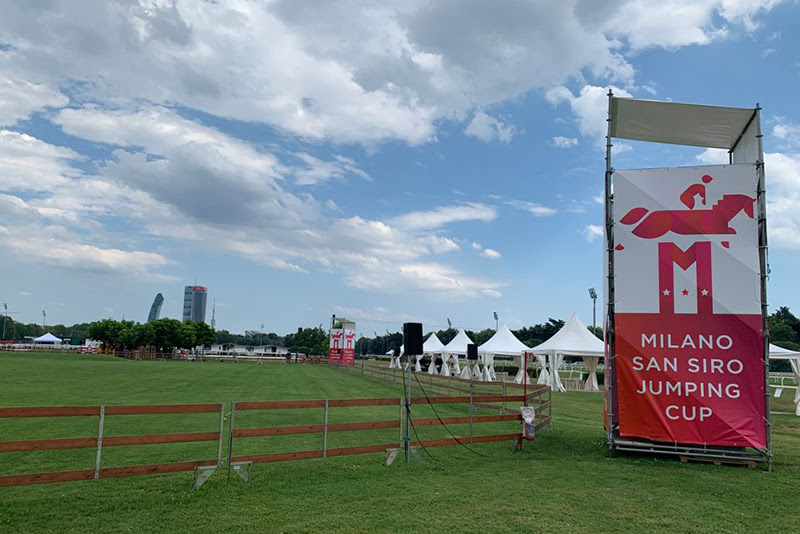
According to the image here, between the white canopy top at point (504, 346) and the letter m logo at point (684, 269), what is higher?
the letter m logo at point (684, 269)

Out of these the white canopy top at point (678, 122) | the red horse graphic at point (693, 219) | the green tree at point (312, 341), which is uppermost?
the white canopy top at point (678, 122)

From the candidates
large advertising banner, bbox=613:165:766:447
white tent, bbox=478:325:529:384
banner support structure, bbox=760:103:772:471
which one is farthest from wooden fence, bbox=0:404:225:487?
white tent, bbox=478:325:529:384

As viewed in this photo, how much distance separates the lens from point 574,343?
30078 mm

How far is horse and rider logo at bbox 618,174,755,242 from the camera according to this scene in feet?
35.0

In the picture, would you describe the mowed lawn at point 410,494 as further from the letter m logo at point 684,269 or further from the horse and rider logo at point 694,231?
the horse and rider logo at point 694,231

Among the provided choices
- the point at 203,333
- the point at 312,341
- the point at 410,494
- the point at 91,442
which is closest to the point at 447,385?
the point at 410,494

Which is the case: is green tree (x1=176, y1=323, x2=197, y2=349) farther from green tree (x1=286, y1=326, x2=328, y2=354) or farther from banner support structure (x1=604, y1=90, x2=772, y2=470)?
banner support structure (x1=604, y1=90, x2=772, y2=470)

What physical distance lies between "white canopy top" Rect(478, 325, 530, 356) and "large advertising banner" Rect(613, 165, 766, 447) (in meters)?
23.7

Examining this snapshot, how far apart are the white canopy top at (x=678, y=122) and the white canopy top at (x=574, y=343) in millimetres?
18150

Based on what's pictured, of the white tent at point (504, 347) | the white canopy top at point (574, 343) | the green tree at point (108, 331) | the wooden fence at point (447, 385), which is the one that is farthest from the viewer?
the green tree at point (108, 331)

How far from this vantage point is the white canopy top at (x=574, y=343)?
95.2 feet

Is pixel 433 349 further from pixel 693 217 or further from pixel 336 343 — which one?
pixel 693 217

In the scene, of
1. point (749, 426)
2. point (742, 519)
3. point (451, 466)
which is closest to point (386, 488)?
point (451, 466)

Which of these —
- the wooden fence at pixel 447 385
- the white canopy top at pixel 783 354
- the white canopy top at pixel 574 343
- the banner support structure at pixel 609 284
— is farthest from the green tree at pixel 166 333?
the banner support structure at pixel 609 284
